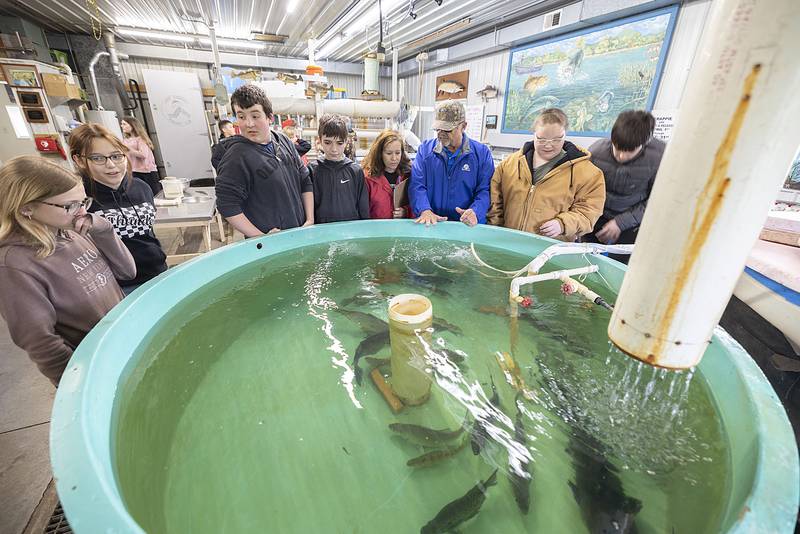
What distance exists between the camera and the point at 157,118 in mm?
6508

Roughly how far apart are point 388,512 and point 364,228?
1.97 meters

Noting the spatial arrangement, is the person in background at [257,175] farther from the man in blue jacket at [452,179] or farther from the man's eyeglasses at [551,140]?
the man's eyeglasses at [551,140]

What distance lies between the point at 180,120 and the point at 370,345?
23.7ft

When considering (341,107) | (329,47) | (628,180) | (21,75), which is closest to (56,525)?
(628,180)

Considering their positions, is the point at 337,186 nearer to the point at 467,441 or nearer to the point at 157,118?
the point at 467,441

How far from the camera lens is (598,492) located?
41.1 inches

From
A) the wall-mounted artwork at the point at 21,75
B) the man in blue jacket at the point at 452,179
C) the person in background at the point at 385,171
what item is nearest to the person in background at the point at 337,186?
the person in background at the point at 385,171

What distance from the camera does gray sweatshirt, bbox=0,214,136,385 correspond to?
1.16m

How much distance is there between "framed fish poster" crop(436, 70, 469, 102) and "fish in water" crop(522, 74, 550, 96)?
1826 mm

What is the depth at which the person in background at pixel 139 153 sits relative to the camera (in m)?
4.15

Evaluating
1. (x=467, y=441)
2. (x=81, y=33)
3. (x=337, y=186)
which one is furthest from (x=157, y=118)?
(x=467, y=441)

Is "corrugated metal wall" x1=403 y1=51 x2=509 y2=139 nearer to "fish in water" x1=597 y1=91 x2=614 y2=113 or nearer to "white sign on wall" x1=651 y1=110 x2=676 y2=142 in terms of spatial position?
"fish in water" x1=597 y1=91 x2=614 y2=113

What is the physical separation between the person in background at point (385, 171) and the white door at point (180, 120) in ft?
18.3

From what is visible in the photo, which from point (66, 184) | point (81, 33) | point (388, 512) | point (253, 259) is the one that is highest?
point (81, 33)
